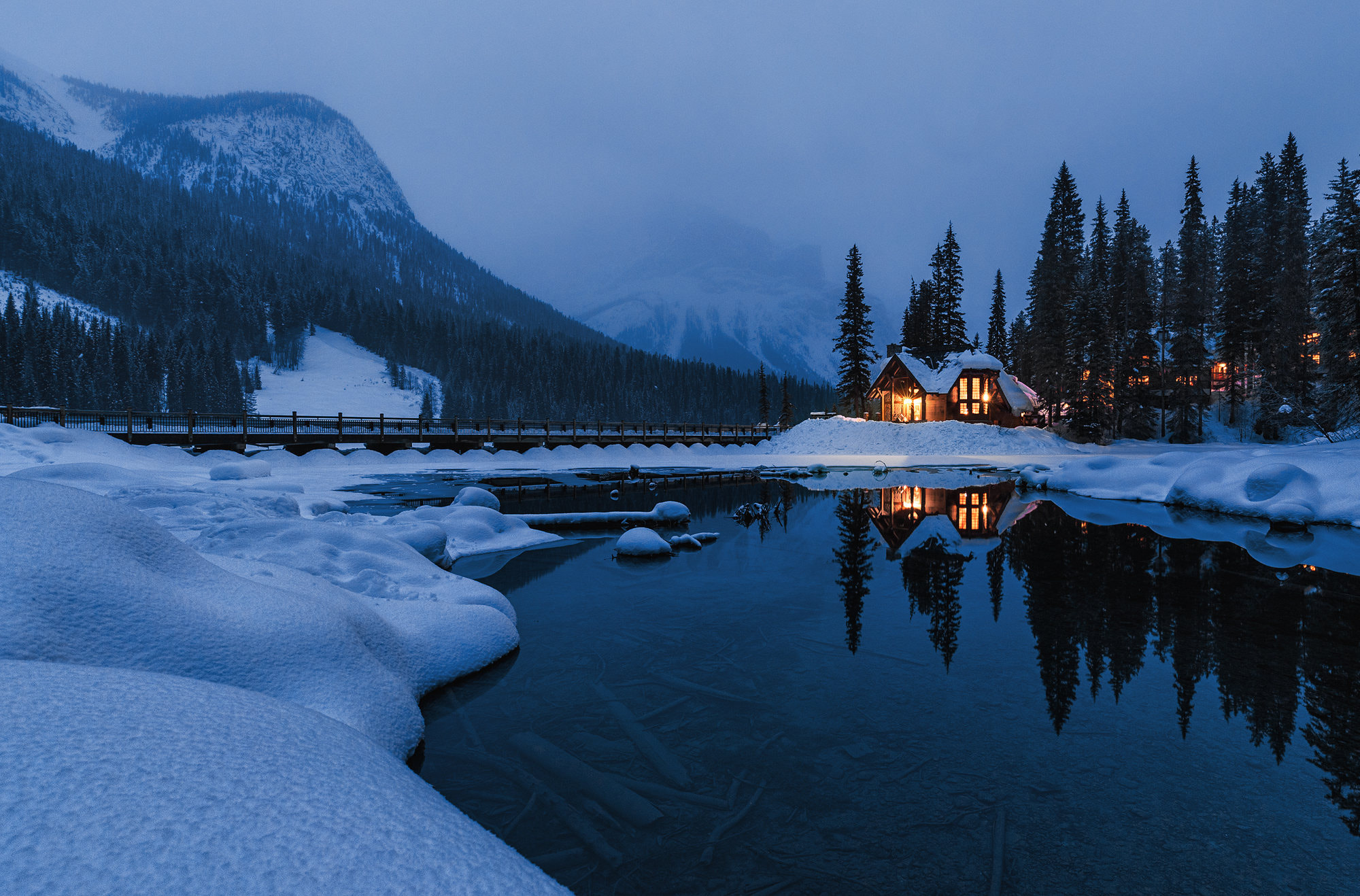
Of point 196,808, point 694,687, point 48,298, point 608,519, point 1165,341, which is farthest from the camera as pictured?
point 48,298

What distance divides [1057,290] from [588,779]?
2296 inches

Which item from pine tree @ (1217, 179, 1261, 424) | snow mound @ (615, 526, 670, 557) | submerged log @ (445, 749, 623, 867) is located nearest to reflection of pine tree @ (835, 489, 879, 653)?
snow mound @ (615, 526, 670, 557)

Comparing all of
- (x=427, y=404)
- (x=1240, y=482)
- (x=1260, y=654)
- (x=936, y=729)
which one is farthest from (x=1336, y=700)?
(x=427, y=404)

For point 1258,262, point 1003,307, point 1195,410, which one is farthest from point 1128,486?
point 1003,307

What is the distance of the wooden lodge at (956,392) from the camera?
51.4 m

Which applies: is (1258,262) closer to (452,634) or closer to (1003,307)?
(1003,307)

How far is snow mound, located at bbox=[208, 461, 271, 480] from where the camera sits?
22516mm

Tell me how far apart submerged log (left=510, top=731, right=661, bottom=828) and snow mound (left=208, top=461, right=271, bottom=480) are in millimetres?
23041

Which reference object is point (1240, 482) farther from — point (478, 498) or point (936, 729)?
point (478, 498)

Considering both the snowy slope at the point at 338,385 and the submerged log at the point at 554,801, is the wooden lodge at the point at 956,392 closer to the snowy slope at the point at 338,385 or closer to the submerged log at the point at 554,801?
the submerged log at the point at 554,801

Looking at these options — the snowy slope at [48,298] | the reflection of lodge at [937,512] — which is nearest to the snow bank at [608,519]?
the reflection of lodge at [937,512]

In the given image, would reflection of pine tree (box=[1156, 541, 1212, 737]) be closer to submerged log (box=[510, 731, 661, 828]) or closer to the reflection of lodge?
the reflection of lodge

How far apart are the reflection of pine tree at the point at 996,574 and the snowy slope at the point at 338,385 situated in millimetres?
79364

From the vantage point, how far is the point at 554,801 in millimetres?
4371
